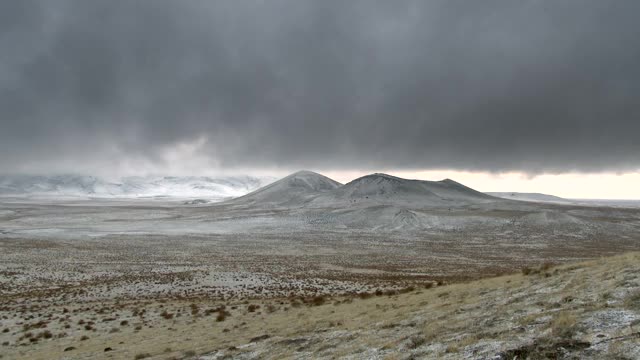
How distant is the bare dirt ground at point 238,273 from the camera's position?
19938 millimetres

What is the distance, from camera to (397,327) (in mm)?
14781

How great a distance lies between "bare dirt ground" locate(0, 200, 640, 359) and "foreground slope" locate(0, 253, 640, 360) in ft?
0.60

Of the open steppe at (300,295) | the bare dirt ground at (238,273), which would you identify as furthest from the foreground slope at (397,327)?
the bare dirt ground at (238,273)

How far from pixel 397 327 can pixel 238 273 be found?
37766 millimetres

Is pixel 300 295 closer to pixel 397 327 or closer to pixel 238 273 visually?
pixel 238 273

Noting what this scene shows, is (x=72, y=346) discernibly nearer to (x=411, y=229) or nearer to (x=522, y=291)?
(x=522, y=291)

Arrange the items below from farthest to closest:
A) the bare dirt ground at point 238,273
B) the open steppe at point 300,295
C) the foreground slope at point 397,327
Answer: the bare dirt ground at point 238,273
the open steppe at point 300,295
the foreground slope at point 397,327

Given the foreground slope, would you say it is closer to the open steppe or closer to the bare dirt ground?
the open steppe

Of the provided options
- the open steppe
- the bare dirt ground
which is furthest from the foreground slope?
the bare dirt ground

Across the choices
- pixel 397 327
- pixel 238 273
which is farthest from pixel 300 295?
pixel 397 327

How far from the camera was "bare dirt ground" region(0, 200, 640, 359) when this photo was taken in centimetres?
1994

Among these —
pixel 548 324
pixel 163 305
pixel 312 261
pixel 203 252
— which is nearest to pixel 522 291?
pixel 548 324

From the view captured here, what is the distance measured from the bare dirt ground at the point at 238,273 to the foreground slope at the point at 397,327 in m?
0.18

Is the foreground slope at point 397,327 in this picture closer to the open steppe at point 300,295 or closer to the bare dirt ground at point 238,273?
the open steppe at point 300,295
